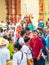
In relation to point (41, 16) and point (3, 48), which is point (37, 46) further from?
point (41, 16)

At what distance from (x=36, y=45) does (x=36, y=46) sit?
4cm

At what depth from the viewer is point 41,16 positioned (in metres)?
23.1

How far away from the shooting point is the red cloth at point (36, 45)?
30.7 ft

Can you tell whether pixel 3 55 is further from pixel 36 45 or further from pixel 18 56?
pixel 36 45

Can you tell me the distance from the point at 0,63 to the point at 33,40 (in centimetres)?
177

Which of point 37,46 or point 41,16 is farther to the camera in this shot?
point 41,16

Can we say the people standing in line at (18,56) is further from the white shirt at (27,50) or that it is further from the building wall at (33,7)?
the building wall at (33,7)

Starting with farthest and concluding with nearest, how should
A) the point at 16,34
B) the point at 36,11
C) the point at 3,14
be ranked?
the point at 3,14 < the point at 36,11 < the point at 16,34

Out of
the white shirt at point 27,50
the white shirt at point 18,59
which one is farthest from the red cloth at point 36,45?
the white shirt at point 18,59

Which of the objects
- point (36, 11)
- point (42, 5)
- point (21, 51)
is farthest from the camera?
point (42, 5)

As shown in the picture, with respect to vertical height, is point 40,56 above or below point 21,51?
below

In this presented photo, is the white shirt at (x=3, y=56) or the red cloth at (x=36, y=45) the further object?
the red cloth at (x=36, y=45)

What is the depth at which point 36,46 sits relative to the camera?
9.44 m

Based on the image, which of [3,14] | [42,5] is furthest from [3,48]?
[3,14]
